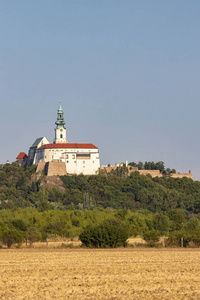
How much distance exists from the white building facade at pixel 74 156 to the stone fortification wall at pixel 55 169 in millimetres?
1888

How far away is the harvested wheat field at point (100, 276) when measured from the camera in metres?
21.3

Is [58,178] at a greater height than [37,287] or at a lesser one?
greater

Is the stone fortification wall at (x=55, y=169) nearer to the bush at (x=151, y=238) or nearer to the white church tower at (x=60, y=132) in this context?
the white church tower at (x=60, y=132)

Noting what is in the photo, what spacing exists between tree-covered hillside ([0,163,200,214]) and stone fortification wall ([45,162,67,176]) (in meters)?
1.36

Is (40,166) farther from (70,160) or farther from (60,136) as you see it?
(60,136)

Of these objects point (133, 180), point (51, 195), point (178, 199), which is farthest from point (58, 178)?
point (178, 199)

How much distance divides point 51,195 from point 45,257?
8669 cm

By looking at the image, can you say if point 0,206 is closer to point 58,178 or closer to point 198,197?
point 58,178

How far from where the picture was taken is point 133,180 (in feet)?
424

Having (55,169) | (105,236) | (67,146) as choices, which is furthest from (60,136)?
(105,236)

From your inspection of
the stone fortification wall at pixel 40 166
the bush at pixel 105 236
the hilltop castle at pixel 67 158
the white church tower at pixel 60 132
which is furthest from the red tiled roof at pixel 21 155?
the bush at pixel 105 236

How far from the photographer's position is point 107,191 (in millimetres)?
125438

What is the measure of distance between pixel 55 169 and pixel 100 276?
99073 mm

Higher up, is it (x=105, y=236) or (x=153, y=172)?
(x=153, y=172)
